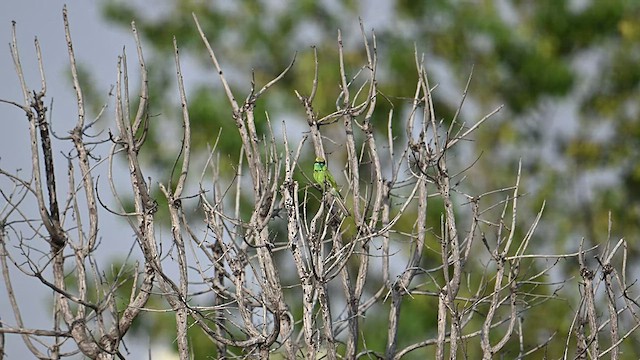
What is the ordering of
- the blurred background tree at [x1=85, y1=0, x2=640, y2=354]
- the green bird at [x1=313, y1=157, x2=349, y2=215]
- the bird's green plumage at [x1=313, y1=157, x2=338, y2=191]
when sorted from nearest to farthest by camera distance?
the green bird at [x1=313, y1=157, x2=349, y2=215] < the bird's green plumage at [x1=313, y1=157, x2=338, y2=191] < the blurred background tree at [x1=85, y1=0, x2=640, y2=354]

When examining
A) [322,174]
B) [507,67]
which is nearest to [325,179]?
[322,174]

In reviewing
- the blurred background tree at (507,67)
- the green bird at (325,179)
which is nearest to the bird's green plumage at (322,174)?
the green bird at (325,179)

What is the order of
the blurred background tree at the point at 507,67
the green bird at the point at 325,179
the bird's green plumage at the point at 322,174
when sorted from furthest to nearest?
the blurred background tree at the point at 507,67
the bird's green plumage at the point at 322,174
the green bird at the point at 325,179

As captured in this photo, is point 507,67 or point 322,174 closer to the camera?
point 322,174

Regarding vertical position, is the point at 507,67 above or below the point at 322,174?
above

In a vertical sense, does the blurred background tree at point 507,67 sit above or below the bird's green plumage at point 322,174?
above

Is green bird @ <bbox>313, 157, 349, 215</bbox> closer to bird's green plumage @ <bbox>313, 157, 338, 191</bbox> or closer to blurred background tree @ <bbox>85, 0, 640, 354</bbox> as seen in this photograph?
bird's green plumage @ <bbox>313, 157, 338, 191</bbox>

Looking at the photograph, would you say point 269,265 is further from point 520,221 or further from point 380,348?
point 520,221

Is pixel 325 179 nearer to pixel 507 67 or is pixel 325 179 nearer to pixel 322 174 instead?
pixel 322 174

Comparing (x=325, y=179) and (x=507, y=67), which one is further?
(x=507, y=67)

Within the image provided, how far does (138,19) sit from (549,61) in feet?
27.0

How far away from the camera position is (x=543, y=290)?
19.6 meters

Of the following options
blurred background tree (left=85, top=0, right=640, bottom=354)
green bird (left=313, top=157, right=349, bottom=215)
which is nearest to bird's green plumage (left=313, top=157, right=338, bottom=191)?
green bird (left=313, top=157, right=349, bottom=215)

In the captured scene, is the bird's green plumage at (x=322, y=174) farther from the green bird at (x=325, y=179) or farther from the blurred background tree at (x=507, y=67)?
the blurred background tree at (x=507, y=67)
